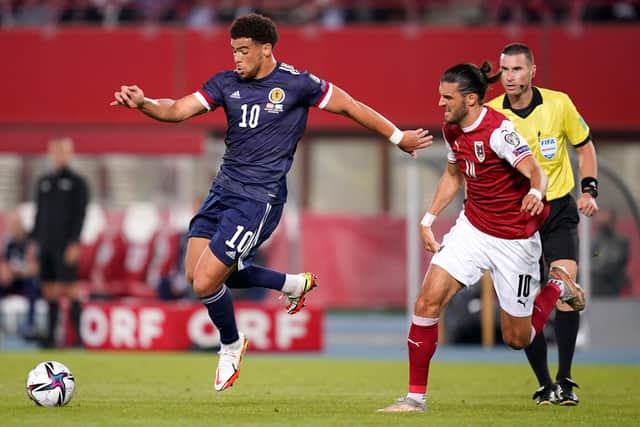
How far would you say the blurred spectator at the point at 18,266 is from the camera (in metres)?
18.0

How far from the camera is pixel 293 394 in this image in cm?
978

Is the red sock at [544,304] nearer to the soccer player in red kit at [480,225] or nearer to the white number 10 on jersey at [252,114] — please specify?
the soccer player in red kit at [480,225]

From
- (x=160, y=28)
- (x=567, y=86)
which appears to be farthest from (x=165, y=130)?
(x=567, y=86)

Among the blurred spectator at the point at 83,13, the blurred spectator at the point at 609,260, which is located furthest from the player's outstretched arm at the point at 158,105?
the blurred spectator at the point at 83,13

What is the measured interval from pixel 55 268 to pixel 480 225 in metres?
8.32

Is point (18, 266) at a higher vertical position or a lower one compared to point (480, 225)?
lower

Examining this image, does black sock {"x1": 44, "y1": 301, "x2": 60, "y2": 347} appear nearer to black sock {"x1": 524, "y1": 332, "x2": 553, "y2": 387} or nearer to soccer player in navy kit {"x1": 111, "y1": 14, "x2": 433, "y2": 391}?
soccer player in navy kit {"x1": 111, "y1": 14, "x2": 433, "y2": 391}

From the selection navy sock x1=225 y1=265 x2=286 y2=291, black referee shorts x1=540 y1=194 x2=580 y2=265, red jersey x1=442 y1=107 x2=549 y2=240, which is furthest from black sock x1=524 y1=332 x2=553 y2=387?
navy sock x1=225 y1=265 x2=286 y2=291

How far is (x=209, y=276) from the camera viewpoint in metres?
8.67

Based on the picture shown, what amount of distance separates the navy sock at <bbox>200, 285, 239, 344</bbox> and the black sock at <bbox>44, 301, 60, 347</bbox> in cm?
666

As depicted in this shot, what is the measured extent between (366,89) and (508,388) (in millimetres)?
13240

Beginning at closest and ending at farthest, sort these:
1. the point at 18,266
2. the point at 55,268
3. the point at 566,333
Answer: the point at 566,333, the point at 55,268, the point at 18,266

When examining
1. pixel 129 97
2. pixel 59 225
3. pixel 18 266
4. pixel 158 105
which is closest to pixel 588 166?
pixel 158 105

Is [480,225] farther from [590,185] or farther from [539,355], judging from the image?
[539,355]
